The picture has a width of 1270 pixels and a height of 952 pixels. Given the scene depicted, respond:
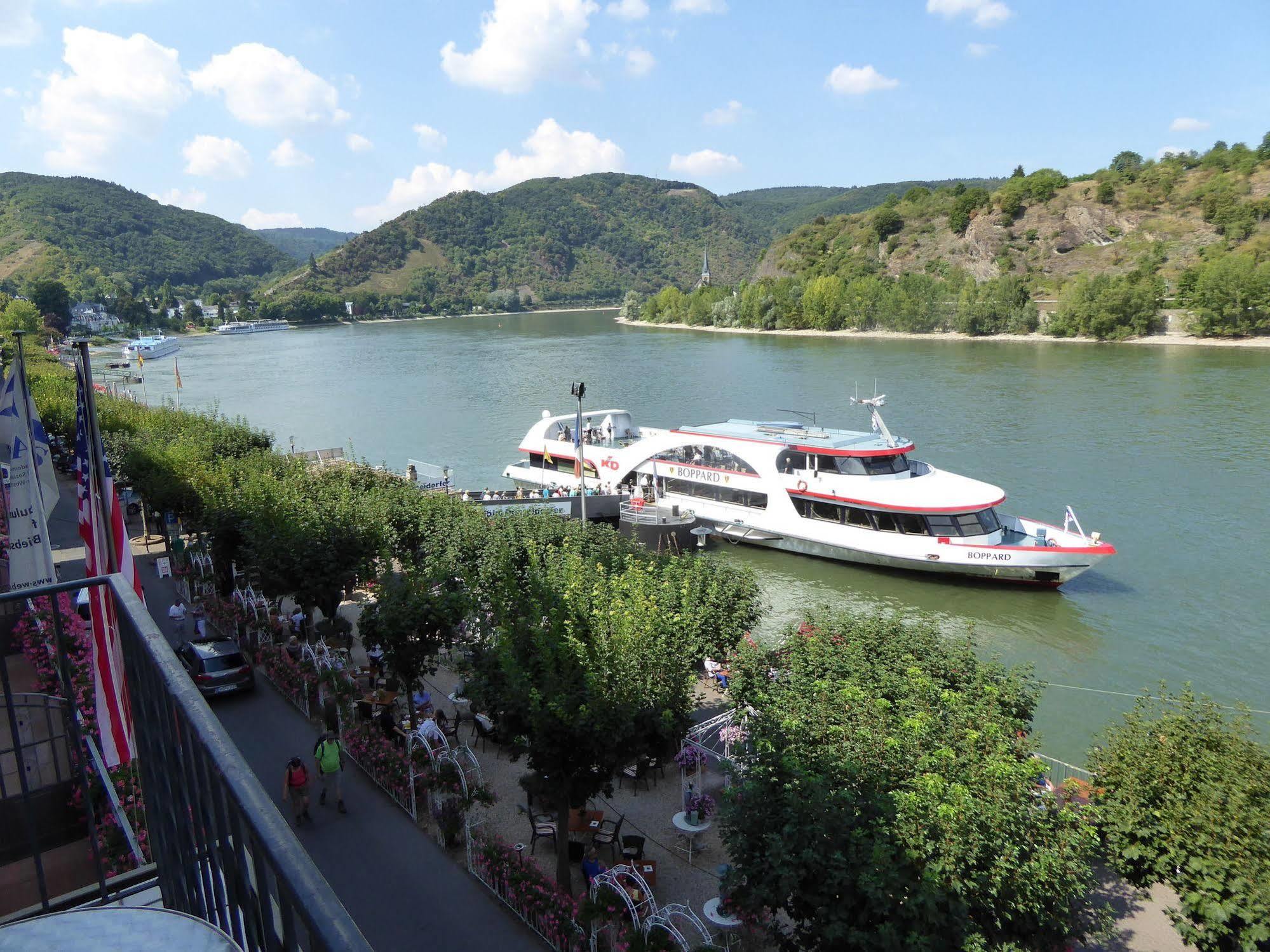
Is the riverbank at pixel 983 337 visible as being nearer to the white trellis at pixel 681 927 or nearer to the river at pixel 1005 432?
the river at pixel 1005 432

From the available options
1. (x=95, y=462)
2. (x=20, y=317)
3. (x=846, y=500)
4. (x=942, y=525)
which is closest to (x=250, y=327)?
(x=20, y=317)

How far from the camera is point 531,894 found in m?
8.89

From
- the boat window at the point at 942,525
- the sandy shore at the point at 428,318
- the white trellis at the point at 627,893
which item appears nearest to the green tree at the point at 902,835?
the white trellis at the point at 627,893

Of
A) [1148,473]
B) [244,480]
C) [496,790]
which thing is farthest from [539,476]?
[1148,473]

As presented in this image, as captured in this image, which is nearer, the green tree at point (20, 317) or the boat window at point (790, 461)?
the boat window at point (790, 461)

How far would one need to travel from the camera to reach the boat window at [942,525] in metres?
22.5

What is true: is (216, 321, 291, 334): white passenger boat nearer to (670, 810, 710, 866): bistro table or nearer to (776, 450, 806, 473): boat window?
(776, 450, 806, 473): boat window

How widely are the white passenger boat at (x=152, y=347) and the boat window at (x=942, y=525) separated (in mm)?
98501

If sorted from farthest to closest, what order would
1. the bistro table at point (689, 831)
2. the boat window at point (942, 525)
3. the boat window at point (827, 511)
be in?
the boat window at point (827, 511) < the boat window at point (942, 525) < the bistro table at point (689, 831)

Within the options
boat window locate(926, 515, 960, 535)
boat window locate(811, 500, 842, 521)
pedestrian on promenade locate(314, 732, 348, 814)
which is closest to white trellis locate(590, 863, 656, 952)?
pedestrian on promenade locate(314, 732, 348, 814)

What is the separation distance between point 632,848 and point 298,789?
4318 millimetres

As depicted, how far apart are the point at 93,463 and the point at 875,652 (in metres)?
9.56

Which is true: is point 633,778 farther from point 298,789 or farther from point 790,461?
point 790,461

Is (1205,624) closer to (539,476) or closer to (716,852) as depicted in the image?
(716,852)
